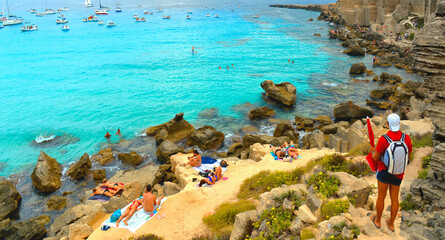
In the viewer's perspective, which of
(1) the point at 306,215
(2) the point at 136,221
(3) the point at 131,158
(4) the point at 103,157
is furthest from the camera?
(4) the point at 103,157

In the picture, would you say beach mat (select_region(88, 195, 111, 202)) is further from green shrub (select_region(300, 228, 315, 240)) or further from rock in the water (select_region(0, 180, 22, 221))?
green shrub (select_region(300, 228, 315, 240))

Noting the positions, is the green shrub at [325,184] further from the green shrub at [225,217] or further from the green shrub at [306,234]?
the green shrub at [225,217]

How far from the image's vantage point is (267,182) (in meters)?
12.2

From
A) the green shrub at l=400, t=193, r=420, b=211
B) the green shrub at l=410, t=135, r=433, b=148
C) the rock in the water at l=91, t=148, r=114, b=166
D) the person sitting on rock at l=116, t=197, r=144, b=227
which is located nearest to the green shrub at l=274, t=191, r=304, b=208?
the green shrub at l=400, t=193, r=420, b=211

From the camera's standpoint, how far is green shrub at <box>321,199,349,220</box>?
749 centimetres

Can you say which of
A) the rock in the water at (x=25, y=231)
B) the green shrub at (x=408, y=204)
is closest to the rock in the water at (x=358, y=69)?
the green shrub at (x=408, y=204)

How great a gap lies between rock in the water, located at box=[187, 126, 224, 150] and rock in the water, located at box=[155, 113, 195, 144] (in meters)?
1.26

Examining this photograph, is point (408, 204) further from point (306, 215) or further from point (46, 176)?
point (46, 176)

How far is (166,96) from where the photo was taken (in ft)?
117

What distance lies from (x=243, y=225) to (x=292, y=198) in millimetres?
1705

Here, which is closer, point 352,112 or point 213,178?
point 213,178

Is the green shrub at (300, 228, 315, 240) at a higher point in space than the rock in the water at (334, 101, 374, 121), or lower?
higher

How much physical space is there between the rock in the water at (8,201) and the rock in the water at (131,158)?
21.6 ft

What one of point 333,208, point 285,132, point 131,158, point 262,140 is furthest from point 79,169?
point 333,208
